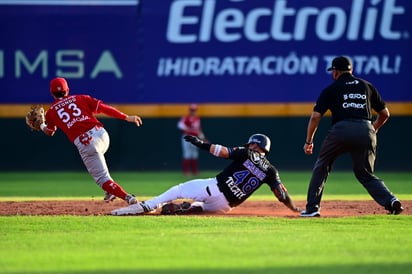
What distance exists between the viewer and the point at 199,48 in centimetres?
2202

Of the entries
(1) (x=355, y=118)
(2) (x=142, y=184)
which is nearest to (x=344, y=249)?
(1) (x=355, y=118)

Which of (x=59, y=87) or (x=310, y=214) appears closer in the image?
(x=310, y=214)

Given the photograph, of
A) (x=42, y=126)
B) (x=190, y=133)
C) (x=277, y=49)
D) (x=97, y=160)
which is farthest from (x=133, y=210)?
(x=277, y=49)

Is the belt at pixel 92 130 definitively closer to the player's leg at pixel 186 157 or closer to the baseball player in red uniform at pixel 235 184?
the baseball player in red uniform at pixel 235 184

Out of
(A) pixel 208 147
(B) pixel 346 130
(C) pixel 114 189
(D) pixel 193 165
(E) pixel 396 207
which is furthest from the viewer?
(D) pixel 193 165

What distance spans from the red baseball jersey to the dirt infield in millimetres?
1040

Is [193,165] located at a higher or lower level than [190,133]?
lower

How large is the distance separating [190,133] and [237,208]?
28.8 ft

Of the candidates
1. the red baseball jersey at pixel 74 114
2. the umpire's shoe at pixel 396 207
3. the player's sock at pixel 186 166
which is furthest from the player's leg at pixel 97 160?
the player's sock at pixel 186 166

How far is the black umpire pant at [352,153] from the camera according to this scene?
1112 cm

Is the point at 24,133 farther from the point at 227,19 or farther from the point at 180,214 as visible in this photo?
the point at 180,214

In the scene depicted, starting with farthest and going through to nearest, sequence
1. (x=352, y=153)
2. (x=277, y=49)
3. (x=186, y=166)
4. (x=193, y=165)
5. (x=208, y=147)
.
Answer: (x=277, y=49) < (x=193, y=165) < (x=186, y=166) < (x=352, y=153) < (x=208, y=147)

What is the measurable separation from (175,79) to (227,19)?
69.1 inches

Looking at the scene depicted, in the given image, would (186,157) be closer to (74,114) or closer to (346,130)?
(74,114)
